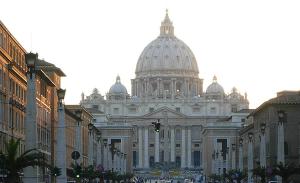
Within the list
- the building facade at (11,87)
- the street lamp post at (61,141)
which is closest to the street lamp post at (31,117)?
the street lamp post at (61,141)

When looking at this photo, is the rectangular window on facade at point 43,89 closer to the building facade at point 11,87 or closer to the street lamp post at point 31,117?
the building facade at point 11,87

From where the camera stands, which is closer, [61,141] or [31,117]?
[31,117]

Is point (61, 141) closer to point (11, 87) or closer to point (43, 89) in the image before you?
point (11, 87)

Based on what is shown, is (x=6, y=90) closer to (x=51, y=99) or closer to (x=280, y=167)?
(x=280, y=167)

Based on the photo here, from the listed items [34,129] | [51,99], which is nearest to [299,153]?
[51,99]

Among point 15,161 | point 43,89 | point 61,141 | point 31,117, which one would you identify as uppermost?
point 43,89

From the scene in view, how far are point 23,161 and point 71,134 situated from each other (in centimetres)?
7703

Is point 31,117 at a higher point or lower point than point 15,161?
higher

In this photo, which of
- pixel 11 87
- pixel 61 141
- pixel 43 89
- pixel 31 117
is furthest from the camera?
pixel 43 89

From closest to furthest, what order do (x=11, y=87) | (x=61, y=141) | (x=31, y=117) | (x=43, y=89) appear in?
(x=31, y=117)
(x=61, y=141)
(x=11, y=87)
(x=43, y=89)

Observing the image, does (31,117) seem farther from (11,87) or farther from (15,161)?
(11,87)

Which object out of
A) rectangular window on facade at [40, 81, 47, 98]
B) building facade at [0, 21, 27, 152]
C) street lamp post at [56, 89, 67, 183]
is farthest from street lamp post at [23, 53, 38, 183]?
rectangular window on facade at [40, 81, 47, 98]

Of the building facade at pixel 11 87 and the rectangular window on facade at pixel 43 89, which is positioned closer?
the building facade at pixel 11 87

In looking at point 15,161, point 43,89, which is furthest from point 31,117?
point 43,89
